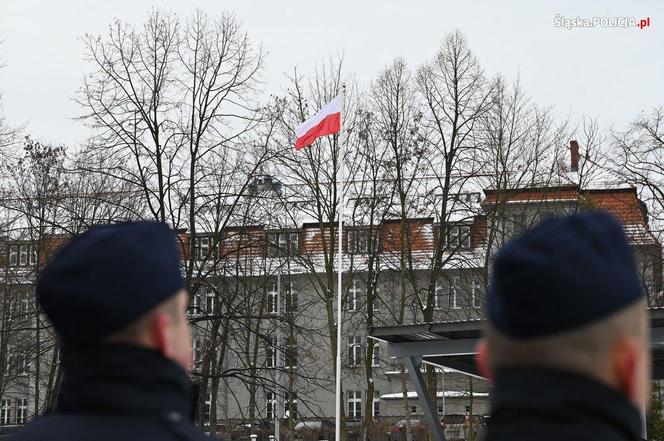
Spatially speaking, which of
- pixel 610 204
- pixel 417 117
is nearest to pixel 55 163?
pixel 417 117

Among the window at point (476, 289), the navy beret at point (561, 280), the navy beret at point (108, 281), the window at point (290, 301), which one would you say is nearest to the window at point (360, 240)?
the window at point (476, 289)

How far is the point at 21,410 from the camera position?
64688mm

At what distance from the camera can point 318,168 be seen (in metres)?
36.5

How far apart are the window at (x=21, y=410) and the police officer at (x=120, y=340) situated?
6144 cm

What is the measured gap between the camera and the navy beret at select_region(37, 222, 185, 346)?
94.0 inches

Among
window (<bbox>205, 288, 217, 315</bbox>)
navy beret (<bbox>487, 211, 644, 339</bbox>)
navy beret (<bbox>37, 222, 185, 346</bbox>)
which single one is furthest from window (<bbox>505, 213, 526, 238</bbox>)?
navy beret (<bbox>487, 211, 644, 339</bbox>)

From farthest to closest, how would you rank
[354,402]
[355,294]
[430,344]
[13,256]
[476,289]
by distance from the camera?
[354,402]
[355,294]
[13,256]
[476,289]
[430,344]

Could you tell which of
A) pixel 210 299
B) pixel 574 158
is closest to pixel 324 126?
pixel 210 299

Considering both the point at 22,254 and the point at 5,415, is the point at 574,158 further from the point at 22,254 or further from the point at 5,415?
the point at 5,415

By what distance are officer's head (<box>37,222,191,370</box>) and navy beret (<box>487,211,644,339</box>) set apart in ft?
2.48

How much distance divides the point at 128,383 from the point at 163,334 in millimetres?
119

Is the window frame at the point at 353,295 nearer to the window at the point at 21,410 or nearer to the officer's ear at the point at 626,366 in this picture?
the window at the point at 21,410

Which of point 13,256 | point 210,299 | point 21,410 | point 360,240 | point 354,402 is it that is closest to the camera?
point 210,299

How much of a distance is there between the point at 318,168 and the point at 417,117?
11.4ft
